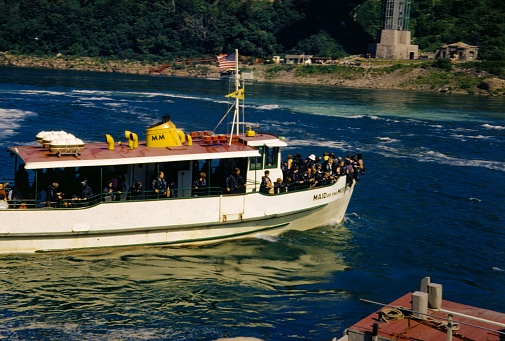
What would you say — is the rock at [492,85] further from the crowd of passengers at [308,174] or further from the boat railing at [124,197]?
the boat railing at [124,197]

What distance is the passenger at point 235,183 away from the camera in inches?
1121

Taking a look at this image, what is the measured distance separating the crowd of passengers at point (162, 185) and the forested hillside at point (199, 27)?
138 metres

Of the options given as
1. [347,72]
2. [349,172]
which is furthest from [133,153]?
[347,72]

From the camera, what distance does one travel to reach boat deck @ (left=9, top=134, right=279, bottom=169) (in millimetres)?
25906

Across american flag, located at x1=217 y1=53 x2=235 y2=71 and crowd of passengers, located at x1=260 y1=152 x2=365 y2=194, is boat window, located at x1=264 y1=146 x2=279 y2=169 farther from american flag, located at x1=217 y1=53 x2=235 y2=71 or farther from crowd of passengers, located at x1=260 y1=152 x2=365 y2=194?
american flag, located at x1=217 y1=53 x2=235 y2=71

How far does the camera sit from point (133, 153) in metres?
27.4

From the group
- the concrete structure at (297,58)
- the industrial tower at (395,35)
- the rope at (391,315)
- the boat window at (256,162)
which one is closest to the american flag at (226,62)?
the boat window at (256,162)

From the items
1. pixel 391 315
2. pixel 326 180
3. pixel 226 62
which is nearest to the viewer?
pixel 391 315

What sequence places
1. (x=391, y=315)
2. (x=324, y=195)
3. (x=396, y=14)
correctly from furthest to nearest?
(x=396, y=14) < (x=324, y=195) < (x=391, y=315)

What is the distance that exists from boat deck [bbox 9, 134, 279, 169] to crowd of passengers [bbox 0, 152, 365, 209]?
699mm

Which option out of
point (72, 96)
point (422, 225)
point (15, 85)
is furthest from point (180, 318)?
point (15, 85)

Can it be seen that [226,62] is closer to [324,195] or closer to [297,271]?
[324,195]

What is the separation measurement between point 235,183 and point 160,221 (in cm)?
319

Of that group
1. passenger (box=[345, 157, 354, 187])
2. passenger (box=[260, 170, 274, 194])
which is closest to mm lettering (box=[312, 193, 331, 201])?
passenger (box=[345, 157, 354, 187])
